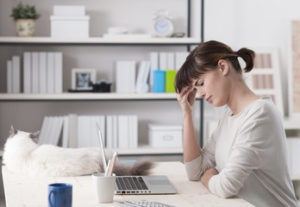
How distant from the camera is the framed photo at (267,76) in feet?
12.6

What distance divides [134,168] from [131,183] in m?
0.16

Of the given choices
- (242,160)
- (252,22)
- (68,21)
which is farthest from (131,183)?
(252,22)

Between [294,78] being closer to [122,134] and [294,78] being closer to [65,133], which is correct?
[122,134]

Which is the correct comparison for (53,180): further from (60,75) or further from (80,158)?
(60,75)

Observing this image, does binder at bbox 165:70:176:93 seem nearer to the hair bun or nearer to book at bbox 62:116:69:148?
book at bbox 62:116:69:148

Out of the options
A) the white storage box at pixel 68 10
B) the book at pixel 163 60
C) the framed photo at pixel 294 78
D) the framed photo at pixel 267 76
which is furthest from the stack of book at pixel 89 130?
the framed photo at pixel 294 78

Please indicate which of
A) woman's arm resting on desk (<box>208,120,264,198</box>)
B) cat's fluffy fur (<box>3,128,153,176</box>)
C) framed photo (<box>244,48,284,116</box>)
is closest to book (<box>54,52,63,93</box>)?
framed photo (<box>244,48,284,116</box>)

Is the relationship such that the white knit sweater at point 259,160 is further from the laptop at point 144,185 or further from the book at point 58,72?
the book at point 58,72

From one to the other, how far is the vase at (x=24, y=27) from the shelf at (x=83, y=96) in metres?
0.44

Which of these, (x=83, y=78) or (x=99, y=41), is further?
(x=83, y=78)

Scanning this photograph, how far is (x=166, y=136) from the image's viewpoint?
3678 mm

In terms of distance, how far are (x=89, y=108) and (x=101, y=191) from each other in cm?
244

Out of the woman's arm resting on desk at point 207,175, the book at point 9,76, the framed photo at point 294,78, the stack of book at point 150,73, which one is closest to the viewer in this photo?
the woman's arm resting on desk at point 207,175

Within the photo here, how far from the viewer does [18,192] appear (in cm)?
164
